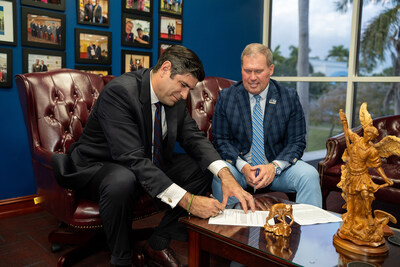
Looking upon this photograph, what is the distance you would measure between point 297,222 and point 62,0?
2638mm

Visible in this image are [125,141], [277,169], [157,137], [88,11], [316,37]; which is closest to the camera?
[125,141]

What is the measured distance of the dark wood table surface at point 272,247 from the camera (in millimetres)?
1218

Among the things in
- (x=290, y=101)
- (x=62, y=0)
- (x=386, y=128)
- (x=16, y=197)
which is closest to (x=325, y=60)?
(x=386, y=128)

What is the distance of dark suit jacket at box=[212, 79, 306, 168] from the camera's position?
2.49 meters

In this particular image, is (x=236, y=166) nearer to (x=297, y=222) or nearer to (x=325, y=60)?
(x=297, y=222)

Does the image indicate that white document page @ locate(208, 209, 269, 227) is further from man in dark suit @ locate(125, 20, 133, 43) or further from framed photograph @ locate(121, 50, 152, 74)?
man in dark suit @ locate(125, 20, 133, 43)

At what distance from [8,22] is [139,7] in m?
1.22

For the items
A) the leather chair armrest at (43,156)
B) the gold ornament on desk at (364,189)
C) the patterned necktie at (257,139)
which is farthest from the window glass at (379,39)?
the leather chair armrest at (43,156)

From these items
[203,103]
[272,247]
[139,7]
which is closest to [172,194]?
[272,247]

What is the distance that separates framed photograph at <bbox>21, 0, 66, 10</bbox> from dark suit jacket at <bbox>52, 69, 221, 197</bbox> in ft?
4.42

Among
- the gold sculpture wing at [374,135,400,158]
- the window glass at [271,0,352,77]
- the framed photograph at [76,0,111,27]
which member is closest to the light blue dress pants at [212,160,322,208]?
the gold sculpture wing at [374,135,400,158]

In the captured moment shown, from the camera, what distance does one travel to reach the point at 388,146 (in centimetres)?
128

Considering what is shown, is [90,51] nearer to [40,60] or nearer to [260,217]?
[40,60]

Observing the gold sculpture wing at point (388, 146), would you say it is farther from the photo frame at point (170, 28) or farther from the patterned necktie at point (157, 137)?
the photo frame at point (170, 28)
